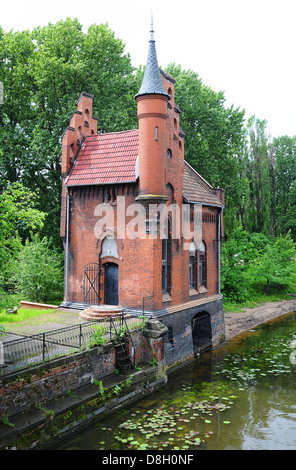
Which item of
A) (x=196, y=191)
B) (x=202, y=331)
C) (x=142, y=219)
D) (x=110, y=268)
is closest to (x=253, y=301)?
(x=202, y=331)

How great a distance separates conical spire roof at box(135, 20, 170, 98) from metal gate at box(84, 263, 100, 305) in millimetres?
7915

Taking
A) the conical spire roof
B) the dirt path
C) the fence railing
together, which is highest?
the conical spire roof

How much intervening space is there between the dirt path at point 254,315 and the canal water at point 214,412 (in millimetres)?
5775

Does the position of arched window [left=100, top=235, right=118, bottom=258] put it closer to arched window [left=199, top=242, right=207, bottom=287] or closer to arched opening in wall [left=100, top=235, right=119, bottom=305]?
arched opening in wall [left=100, top=235, right=119, bottom=305]

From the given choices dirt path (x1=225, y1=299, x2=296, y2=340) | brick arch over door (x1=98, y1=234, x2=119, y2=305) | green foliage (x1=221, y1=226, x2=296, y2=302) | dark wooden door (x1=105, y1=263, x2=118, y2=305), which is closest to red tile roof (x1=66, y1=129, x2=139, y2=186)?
brick arch over door (x1=98, y1=234, x2=119, y2=305)

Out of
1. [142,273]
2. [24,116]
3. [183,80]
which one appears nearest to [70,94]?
[24,116]

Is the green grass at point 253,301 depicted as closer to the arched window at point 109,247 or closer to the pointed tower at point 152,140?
the arched window at point 109,247

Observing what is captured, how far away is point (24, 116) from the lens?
27.4m

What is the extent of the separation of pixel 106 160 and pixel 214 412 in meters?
11.7

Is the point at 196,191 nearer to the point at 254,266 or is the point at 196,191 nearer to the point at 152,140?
the point at 152,140

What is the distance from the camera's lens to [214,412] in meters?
13.3

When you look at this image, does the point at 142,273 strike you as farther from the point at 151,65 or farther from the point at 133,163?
the point at 151,65

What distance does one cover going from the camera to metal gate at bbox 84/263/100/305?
1845 cm

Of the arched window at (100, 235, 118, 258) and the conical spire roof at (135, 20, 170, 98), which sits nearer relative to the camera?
the conical spire roof at (135, 20, 170, 98)
